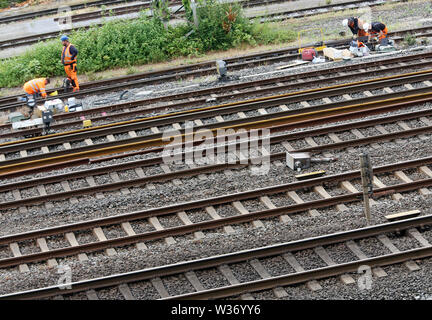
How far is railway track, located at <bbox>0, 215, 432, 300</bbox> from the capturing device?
971 centimetres

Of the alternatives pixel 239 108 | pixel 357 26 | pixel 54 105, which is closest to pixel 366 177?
pixel 239 108

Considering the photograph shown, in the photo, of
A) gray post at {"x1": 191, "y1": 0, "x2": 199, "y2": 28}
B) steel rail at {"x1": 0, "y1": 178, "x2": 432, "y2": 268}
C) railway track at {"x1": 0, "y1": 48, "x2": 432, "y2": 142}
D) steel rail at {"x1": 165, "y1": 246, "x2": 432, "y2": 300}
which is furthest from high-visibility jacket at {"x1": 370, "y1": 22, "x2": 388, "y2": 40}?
steel rail at {"x1": 165, "y1": 246, "x2": 432, "y2": 300}

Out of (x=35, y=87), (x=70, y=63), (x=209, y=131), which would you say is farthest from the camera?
(x=70, y=63)

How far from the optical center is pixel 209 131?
14898mm

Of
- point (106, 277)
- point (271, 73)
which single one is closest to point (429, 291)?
point (106, 277)

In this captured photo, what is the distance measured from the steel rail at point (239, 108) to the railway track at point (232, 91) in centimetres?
60

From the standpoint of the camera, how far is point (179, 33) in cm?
2244

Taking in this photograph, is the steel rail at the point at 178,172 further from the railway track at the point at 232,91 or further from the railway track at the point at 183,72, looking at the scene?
the railway track at the point at 183,72

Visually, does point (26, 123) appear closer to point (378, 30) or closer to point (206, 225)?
point (206, 225)

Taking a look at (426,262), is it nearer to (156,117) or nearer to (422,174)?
(422,174)

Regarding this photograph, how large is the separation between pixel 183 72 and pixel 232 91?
2.70 m

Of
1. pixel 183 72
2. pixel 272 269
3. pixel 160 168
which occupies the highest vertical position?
pixel 183 72

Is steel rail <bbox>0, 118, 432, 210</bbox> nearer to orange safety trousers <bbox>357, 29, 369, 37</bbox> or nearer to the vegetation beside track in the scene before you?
orange safety trousers <bbox>357, 29, 369, 37</bbox>

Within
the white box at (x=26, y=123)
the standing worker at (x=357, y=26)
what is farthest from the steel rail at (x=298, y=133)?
the standing worker at (x=357, y=26)
